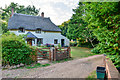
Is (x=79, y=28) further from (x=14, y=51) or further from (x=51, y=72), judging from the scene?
(x=14, y=51)

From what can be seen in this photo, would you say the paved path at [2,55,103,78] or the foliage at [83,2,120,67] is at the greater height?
the foliage at [83,2,120,67]

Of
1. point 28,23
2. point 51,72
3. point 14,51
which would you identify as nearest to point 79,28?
point 28,23

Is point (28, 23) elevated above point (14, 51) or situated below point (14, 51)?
above

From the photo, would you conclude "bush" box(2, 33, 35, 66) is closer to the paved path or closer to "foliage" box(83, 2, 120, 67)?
the paved path

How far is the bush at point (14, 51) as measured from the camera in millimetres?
4535

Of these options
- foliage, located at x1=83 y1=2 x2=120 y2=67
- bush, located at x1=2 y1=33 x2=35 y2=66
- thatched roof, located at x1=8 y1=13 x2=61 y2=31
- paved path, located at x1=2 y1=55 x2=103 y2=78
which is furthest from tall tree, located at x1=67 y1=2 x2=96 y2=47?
bush, located at x1=2 y1=33 x2=35 y2=66

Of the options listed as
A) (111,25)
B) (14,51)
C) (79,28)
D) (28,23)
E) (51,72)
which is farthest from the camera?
(28,23)

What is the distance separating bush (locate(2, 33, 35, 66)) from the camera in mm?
4535

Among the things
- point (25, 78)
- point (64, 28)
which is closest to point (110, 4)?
point (25, 78)

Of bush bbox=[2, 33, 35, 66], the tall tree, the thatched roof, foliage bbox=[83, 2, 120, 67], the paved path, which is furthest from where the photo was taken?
the thatched roof

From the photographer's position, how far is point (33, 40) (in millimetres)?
16031

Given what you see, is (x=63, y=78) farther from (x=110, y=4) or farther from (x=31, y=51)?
(x=110, y=4)

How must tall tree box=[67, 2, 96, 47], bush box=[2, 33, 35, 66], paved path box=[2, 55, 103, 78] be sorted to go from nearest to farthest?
1. paved path box=[2, 55, 103, 78]
2. bush box=[2, 33, 35, 66]
3. tall tree box=[67, 2, 96, 47]

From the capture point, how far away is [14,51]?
469 centimetres
